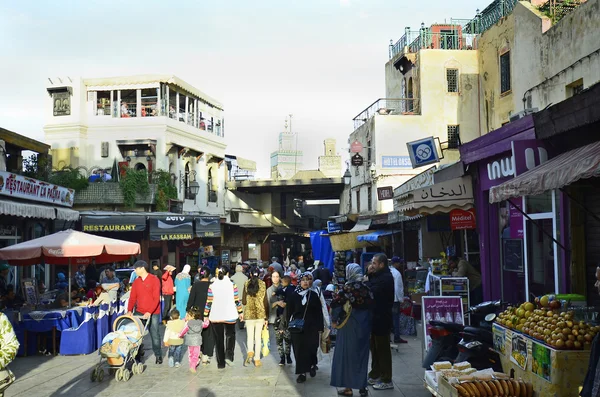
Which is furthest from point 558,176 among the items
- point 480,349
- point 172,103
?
point 172,103

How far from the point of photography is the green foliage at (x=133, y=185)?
1118 inches

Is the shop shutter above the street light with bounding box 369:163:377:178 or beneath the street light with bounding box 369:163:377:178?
beneath

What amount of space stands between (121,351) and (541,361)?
630 centimetres

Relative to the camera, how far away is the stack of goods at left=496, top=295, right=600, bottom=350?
545cm

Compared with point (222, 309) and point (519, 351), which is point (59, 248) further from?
point (519, 351)

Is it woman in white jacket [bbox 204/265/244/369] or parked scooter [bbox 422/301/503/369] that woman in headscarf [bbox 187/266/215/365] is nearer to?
woman in white jacket [bbox 204/265/244/369]

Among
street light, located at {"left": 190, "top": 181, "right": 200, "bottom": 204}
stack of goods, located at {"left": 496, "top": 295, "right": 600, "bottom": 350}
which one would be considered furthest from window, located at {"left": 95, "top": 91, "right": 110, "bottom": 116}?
stack of goods, located at {"left": 496, "top": 295, "right": 600, "bottom": 350}

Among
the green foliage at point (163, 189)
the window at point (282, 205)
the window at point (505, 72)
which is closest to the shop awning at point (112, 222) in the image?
the green foliage at point (163, 189)

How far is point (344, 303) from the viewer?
321 inches

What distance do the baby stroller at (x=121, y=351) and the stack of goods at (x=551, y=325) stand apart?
576 centimetres

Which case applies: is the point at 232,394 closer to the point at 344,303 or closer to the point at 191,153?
the point at 344,303

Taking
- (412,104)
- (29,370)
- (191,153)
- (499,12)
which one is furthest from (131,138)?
(29,370)

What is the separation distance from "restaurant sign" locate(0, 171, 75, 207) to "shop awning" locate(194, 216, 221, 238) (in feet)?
21.6

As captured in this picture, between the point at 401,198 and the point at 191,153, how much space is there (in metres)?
22.8
